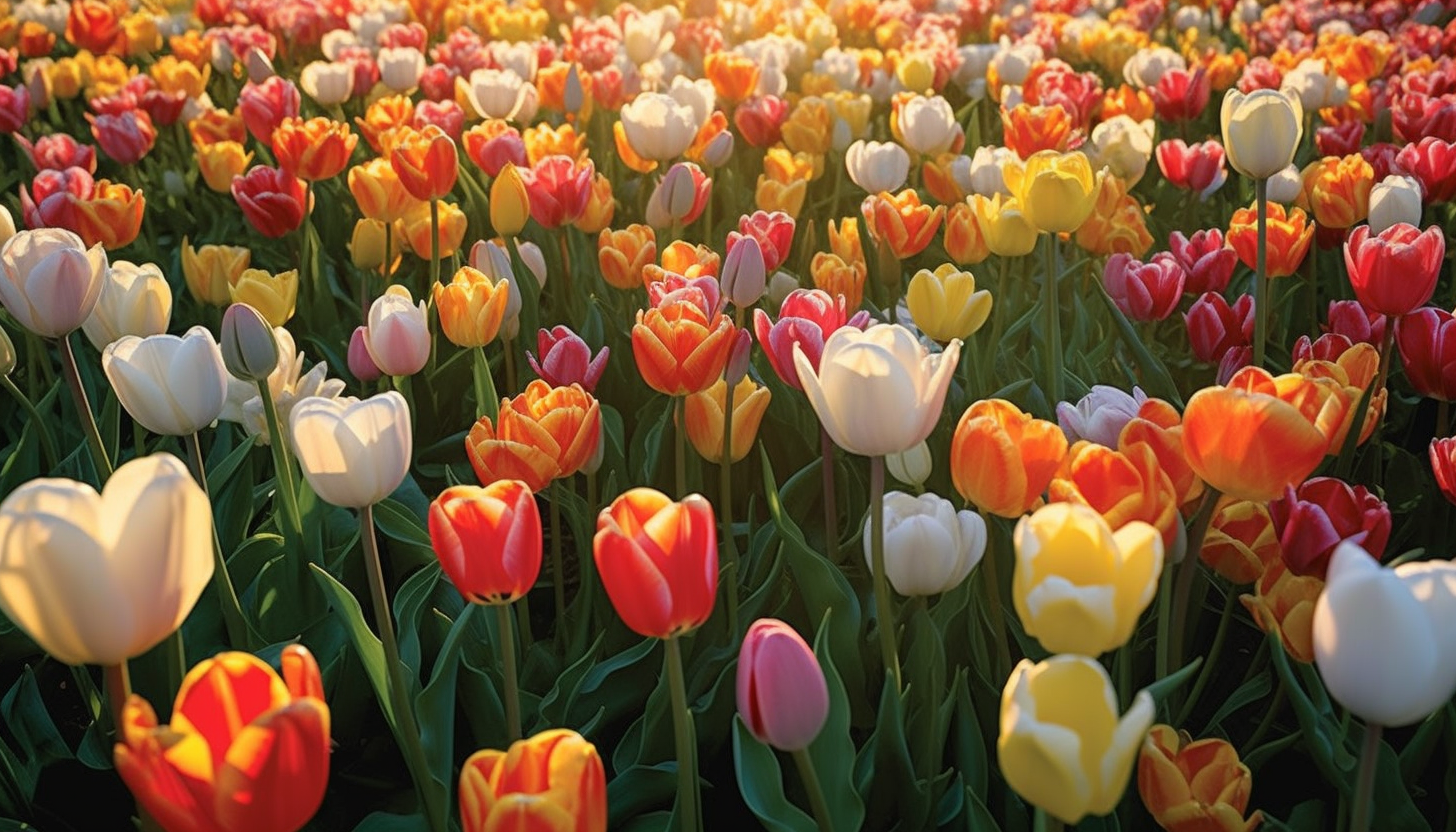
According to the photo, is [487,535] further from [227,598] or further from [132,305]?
[132,305]

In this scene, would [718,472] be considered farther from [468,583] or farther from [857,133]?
[857,133]

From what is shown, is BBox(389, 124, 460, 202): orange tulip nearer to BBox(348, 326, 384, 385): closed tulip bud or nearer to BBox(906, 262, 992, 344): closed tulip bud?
BBox(348, 326, 384, 385): closed tulip bud

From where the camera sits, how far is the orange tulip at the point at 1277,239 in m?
2.28

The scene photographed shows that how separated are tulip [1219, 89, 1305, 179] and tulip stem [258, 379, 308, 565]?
1.48m

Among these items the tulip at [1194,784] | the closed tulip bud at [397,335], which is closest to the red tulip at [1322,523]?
the tulip at [1194,784]

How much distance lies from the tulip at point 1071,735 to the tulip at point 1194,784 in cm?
43

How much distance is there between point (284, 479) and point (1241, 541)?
3.98 ft

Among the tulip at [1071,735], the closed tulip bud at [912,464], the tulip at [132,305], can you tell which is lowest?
the closed tulip bud at [912,464]

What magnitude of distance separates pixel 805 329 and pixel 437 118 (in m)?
2.08

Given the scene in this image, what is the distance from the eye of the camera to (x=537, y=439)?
4.70ft

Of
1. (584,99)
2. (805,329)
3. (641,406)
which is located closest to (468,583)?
(805,329)

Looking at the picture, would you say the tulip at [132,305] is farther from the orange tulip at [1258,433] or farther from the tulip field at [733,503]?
the orange tulip at [1258,433]

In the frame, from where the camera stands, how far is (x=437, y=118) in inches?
129

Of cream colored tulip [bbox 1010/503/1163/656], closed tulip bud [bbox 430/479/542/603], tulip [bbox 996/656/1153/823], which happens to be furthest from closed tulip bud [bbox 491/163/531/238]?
tulip [bbox 996/656/1153/823]
